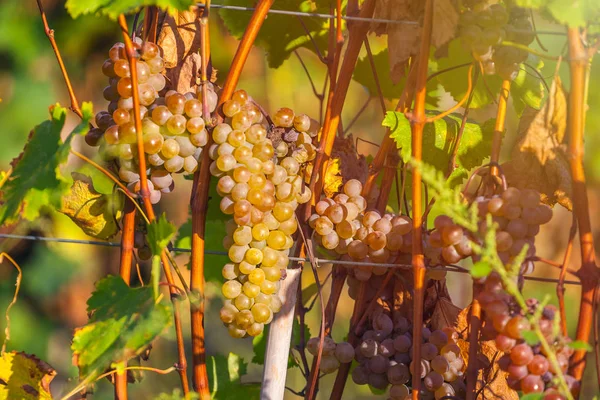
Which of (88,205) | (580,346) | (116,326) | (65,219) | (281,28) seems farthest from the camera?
(65,219)

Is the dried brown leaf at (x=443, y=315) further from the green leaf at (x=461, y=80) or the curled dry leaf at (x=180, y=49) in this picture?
the curled dry leaf at (x=180, y=49)

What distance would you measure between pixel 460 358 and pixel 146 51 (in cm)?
52

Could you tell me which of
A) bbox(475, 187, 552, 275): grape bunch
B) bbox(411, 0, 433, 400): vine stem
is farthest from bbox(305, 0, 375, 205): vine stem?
bbox(475, 187, 552, 275): grape bunch

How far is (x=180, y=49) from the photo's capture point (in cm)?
79

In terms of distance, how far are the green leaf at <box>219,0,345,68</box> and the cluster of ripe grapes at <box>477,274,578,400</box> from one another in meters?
0.49

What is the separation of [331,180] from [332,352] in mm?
224

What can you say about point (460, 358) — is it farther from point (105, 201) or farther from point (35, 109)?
point (35, 109)

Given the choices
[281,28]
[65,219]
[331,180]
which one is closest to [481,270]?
[331,180]

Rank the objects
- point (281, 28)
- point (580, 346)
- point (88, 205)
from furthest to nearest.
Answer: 1. point (281, 28)
2. point (88, 205)
3. point (580, 346)

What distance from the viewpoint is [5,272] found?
3.21m

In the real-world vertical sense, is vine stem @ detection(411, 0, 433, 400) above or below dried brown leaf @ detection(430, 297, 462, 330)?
above

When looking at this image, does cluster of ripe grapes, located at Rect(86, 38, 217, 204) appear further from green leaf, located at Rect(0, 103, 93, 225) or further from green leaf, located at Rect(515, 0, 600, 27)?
green leaf, located at Rect(515, 0, 600, 27)

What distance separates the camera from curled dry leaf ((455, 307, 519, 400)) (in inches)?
28.9

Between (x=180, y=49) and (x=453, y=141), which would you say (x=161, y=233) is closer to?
(x=180, y=49)
